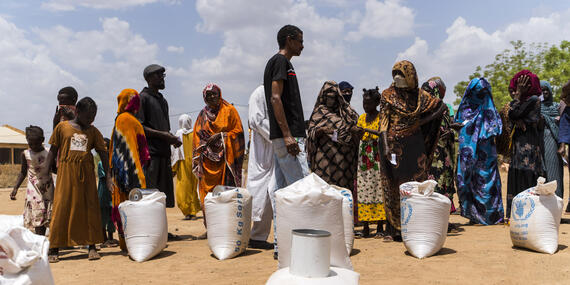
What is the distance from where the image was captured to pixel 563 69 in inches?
1171

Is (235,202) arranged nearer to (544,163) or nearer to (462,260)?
(462,260)

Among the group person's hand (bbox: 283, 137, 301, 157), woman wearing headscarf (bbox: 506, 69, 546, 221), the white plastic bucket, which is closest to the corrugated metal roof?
person's hand (bbox: 283, 137, 301, 157)

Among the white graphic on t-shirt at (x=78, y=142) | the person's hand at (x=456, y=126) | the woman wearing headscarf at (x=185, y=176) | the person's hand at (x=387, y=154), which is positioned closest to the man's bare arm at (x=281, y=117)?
the person's hand at (x=387, y=154)

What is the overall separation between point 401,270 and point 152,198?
101 inches

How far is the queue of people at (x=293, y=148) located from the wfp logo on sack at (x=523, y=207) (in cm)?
91

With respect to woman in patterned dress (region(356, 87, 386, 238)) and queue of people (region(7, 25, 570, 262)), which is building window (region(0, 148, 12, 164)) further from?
woman in patterned dress (region(356, 87, 386, 238))

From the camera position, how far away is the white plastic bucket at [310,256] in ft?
7.34

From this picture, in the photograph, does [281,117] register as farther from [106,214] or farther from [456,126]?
[456,126]

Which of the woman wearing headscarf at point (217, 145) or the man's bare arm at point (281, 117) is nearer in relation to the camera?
the man's bare arm at point (281, 117)

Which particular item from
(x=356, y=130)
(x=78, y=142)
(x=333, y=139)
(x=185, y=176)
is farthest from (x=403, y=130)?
(x=185, y=176)

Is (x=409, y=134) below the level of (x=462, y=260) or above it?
above

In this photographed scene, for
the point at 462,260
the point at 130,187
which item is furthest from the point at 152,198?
the point at 462,260

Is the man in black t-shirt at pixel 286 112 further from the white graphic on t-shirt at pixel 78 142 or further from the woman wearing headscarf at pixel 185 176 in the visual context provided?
the woman wearing headscarf at pixel 185 176

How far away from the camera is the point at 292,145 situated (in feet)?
14.1
